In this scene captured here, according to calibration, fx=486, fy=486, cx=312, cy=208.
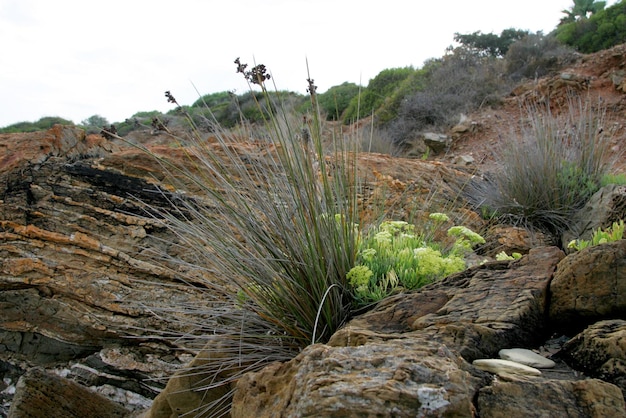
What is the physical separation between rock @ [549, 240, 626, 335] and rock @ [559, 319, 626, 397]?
142mm

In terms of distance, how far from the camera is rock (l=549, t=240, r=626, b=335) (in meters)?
1.93

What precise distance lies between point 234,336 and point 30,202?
9.21ft

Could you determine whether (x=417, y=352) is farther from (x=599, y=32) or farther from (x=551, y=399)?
(x=599, y=32)

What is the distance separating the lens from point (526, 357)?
5.88ft

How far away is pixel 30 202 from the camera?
435 cm

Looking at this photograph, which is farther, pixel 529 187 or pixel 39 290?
pixel 529 187

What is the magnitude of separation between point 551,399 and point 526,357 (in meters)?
0.37

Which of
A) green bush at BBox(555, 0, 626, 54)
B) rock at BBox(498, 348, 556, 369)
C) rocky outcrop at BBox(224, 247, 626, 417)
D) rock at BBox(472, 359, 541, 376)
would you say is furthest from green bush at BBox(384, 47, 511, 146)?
rock at BBox(472, 359, 541, 376)

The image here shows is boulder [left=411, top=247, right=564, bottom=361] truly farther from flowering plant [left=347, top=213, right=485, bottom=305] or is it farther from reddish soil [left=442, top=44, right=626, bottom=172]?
reddish soil [left=442, top=44, right=626, bottom=172]

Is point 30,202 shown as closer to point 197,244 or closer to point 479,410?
point 197,244

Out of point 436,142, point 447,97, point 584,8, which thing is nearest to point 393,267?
point 436,142

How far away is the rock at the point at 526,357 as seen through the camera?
1743mm

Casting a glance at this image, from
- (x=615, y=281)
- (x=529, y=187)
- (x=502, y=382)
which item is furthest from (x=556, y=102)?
(x=502, y=382)

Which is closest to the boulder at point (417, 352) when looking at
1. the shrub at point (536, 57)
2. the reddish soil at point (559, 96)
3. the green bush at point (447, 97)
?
the reddish soil at point (559, 96)
